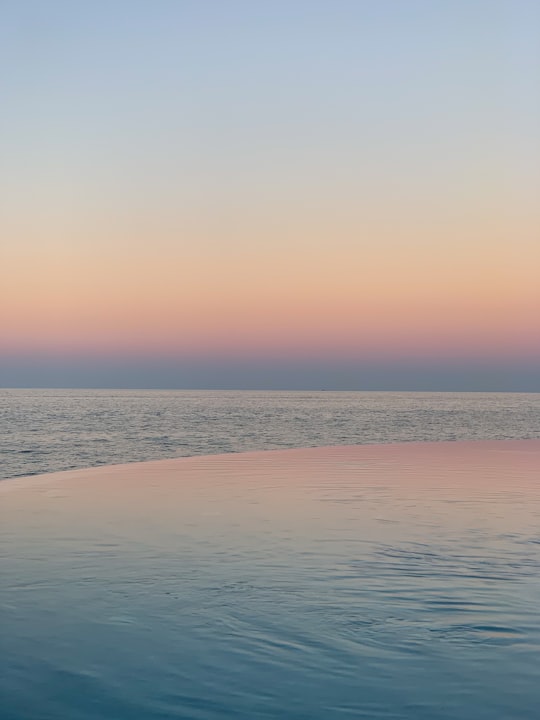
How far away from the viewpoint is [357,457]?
22.1m

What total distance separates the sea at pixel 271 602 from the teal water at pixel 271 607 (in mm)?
20

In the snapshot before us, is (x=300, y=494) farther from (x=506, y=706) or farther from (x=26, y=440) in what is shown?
(x=26, y=440)

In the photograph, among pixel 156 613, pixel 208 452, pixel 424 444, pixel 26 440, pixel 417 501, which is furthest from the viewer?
pixel 26 440

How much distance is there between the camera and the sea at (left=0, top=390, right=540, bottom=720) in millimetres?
4859

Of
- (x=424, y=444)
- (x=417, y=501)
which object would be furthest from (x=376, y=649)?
(x=424, y=444)

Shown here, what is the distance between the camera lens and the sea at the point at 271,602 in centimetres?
486

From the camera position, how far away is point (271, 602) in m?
6.86

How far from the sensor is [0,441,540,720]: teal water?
486 cm

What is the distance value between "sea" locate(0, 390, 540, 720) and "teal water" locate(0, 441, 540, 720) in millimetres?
20

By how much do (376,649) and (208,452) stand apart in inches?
1019

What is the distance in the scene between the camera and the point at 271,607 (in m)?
6.71

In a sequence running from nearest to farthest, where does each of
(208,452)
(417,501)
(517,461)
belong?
(417,501)
(517,461)
(208,452)

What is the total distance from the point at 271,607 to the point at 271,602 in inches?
6.0

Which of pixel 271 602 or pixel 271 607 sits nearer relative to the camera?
pixel 271 607
